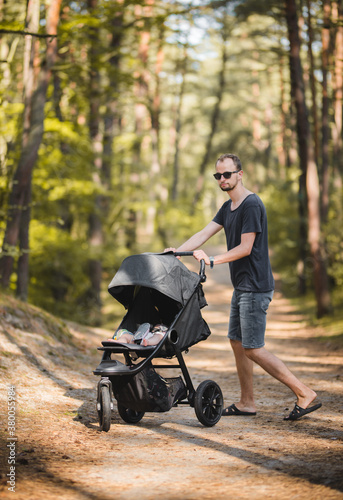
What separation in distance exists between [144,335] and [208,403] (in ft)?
3.08

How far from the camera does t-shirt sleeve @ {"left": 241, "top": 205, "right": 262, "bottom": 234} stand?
18.0 ft

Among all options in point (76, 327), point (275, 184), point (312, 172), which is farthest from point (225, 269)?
point (76, 327)

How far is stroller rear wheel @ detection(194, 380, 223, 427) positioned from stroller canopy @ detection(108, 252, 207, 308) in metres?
0.83

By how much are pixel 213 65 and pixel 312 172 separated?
106 feet

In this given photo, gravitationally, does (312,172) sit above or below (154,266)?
above

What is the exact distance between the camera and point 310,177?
51.9 ft

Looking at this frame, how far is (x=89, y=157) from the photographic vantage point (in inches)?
628

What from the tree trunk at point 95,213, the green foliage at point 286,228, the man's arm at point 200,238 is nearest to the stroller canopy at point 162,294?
the man's arm at point 200,238

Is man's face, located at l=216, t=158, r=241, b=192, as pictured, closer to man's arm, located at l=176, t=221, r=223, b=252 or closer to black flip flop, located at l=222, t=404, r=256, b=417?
man's arm, located at l=176, t=221, r=223, b=252

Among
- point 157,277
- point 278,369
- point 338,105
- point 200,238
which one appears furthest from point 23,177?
point 338,105

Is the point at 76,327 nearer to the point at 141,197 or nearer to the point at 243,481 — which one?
the point at 243,481

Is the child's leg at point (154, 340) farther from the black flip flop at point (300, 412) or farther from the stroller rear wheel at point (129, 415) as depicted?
the black flip flop at point (300, 412)

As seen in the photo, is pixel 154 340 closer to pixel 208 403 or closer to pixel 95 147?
pixel 208 403

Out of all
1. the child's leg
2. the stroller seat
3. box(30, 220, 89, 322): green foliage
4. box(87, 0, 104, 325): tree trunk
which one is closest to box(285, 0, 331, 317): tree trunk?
box(87, 0, 104, 325): tree trunk
